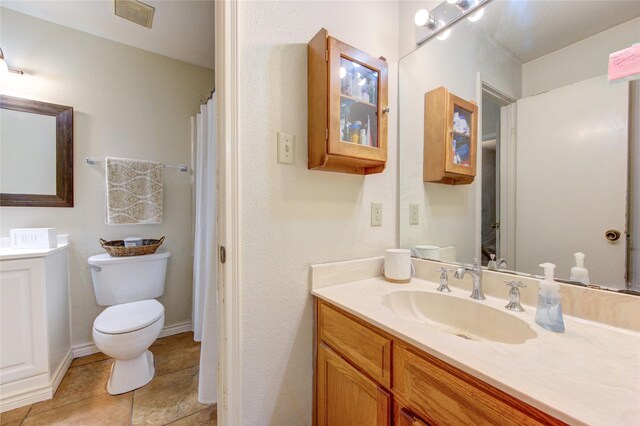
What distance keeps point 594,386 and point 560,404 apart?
0.37 feet

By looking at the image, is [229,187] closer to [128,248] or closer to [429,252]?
[429,252]

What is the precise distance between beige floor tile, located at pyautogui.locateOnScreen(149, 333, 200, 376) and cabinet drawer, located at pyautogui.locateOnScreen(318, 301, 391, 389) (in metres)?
1.33

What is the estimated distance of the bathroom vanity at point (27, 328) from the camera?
134 cm

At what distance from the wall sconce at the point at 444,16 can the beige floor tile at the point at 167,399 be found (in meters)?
2.19

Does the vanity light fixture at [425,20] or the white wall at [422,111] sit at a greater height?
the vanity light fixture at [425,20]

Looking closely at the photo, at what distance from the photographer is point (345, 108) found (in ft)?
3.26

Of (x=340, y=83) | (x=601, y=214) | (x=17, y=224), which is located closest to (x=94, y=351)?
(x=17, y=224)

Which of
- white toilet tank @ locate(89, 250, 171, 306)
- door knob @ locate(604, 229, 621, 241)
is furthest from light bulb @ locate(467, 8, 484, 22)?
white toilet tank @ locate(89, 250, 171, 306)

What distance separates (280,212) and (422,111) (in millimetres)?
841

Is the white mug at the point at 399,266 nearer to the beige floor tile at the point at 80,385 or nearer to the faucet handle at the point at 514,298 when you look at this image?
the faucet handle at the point at 514,298

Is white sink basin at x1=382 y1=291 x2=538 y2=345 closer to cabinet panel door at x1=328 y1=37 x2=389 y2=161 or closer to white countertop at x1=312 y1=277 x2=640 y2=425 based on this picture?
white countertop at x1=312 y1=277 x2=640 y2=425

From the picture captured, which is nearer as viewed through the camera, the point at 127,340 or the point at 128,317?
the point at 127,340

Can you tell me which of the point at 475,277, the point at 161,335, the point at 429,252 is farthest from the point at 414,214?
the point at 161,335

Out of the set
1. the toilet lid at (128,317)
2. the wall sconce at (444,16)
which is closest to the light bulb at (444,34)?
the wall sconce at (444,16)
